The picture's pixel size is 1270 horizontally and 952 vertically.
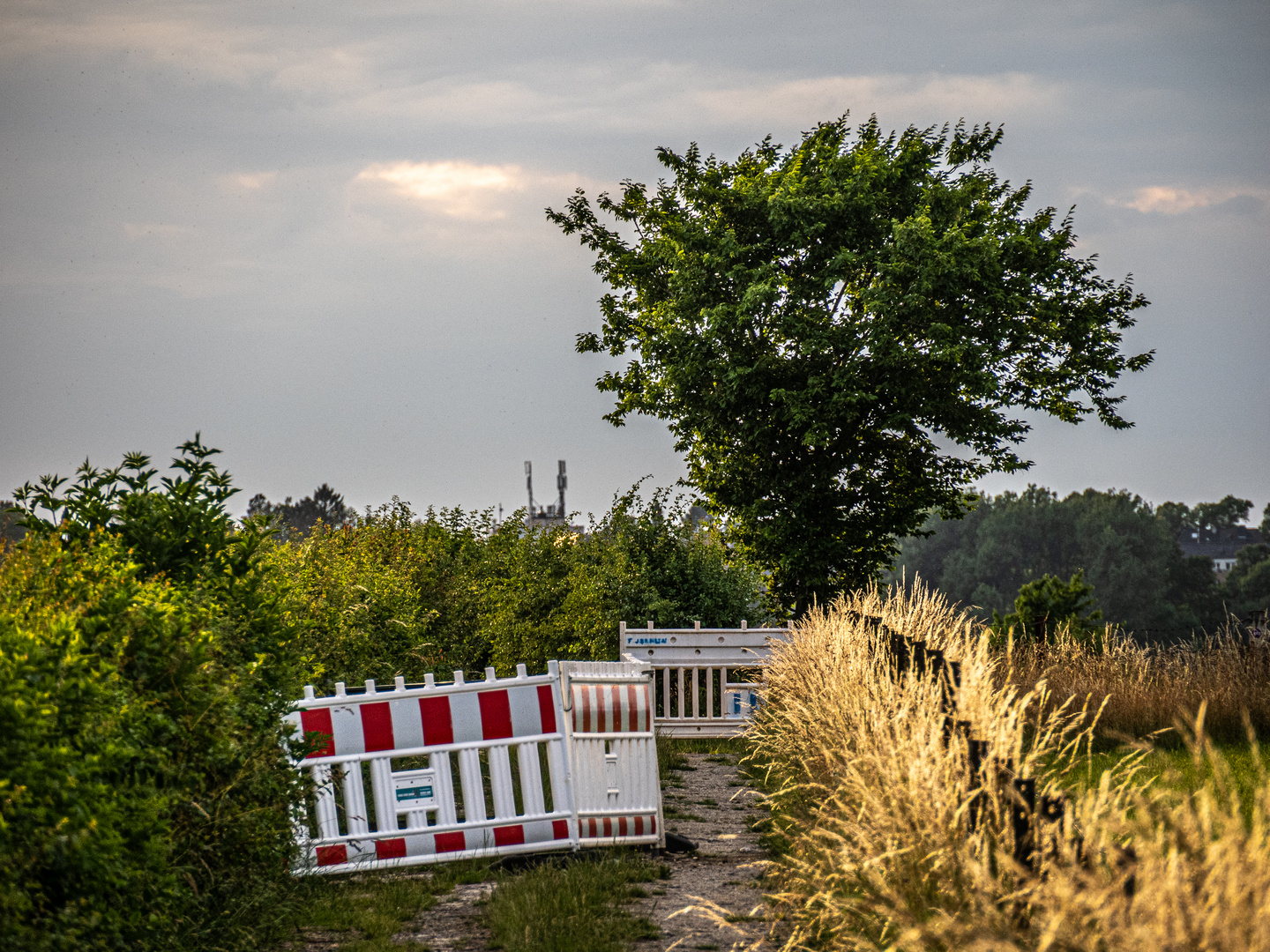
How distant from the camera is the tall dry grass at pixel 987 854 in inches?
103

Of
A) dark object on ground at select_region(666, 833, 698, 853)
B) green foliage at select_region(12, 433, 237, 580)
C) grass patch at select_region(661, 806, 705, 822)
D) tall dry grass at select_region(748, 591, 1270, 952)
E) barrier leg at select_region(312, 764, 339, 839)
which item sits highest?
green foliage at select_region(12, 433, 237, 580)

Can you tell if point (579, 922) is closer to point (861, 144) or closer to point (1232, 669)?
point (1232, 669)

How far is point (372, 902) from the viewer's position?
20.9ft

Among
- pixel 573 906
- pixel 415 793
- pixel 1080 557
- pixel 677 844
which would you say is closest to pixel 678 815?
pixel 677 844

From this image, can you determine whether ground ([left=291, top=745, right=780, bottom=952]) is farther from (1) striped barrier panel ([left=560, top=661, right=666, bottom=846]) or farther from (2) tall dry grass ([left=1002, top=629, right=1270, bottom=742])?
(2) tall dry grass ([left=1002, top=629, right=1270, bottom=742])

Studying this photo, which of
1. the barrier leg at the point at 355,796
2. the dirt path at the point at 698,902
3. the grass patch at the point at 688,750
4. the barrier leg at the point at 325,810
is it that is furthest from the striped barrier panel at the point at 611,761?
the grass patch at the point at 688,750

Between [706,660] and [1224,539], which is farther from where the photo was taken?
[1224,539]

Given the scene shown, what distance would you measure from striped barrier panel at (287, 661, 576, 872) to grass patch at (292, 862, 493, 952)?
0.64ft

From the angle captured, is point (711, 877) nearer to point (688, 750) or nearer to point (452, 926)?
point (452, 926)

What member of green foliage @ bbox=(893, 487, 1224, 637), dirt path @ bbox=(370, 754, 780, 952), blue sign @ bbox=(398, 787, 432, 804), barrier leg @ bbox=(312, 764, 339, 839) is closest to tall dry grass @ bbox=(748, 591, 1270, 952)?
dirt path @ bbox=(370, 754, 780, 952)

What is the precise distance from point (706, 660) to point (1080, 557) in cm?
9024

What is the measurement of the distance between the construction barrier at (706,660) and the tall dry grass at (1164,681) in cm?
343

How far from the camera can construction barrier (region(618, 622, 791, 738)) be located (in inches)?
582

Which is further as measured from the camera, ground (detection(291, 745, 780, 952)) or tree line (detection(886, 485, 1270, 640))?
tree line (detection(886, 485, 1270, 640))
